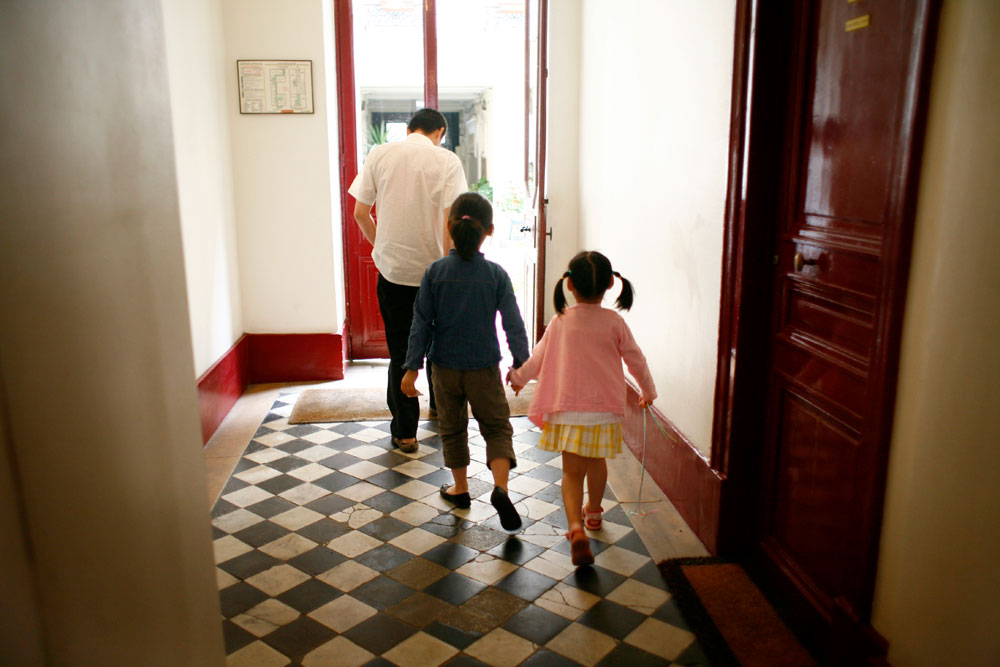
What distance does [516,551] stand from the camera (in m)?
2.68

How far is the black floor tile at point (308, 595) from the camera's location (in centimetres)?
235

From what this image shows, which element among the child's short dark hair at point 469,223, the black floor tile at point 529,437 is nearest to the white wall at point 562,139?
the black floor tile at point 529,437

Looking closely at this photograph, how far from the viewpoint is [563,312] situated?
261cm

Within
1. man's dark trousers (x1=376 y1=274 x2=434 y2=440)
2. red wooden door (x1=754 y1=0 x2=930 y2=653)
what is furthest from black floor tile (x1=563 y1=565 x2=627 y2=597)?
man's dark trousers (x1=376 y1=274 x2=434 y2=440)

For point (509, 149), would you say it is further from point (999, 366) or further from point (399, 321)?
point (999, 366)

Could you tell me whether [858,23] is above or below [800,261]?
above

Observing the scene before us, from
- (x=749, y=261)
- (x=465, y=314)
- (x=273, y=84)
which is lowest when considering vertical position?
(x=465, y=314)

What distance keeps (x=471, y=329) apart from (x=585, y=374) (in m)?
0.49

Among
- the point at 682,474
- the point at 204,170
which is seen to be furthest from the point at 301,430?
the point at 682,474

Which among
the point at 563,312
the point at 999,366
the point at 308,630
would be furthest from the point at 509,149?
the point at 999,366

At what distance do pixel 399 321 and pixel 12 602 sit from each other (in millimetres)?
2910

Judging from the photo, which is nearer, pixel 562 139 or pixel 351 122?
pixel 562 139

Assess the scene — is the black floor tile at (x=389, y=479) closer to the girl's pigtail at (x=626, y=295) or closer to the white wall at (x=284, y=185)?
the girl's pigtail at (x=626, y=295)

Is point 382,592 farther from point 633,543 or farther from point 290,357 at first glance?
point 290,357
